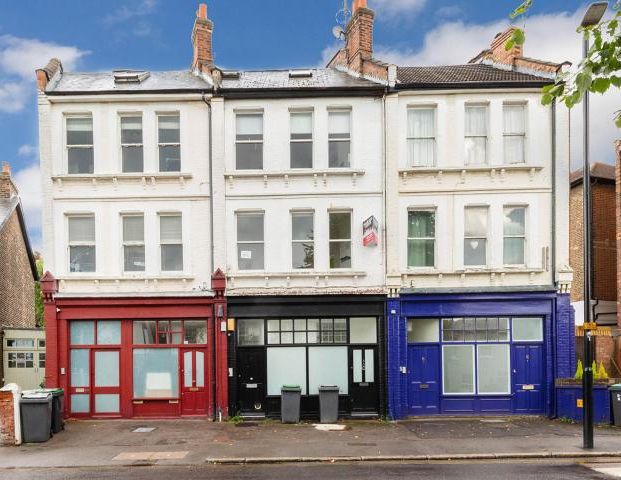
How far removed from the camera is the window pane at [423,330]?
1795 cm

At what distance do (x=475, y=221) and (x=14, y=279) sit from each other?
821 inches

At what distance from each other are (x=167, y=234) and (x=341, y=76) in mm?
8375

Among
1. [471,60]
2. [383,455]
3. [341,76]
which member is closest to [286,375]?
[383,455]

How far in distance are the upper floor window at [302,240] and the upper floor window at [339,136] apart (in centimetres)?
197

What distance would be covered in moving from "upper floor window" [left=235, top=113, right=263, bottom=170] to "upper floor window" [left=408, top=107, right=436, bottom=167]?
16.4ft

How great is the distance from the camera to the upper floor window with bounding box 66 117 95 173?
59.5ft

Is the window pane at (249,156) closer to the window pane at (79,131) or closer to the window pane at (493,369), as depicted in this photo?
the window pane at (79,131)

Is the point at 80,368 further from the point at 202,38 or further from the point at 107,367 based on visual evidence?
the point at 202,38

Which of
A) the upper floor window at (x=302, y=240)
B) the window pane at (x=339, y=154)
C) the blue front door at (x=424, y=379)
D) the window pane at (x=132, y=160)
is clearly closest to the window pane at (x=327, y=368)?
the blue front door at (x=424, y=379)

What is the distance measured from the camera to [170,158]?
18203 mm

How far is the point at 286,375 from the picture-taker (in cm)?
1777

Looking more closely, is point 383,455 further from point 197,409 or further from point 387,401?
point 197,409

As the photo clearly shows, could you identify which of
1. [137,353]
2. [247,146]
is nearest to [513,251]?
[247,146]

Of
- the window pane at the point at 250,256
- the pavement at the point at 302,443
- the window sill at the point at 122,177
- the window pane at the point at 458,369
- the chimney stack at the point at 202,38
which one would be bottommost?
the pavement at the point at 302,443
